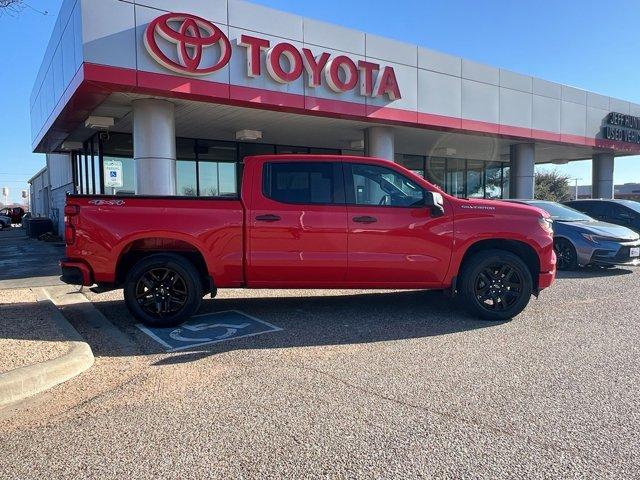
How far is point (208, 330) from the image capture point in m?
5.80

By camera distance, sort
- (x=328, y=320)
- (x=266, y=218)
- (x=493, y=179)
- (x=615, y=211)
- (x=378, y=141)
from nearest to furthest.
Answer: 1. (x=266, y=218)
2. (x=328, y=320)
3. (x=615, y=211)
4. (x=378, y=141)
5. (x=493, y=179)

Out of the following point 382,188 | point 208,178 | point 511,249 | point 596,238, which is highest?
point 208,178

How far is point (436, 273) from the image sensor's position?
6.13m

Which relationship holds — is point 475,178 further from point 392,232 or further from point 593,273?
point 392,232

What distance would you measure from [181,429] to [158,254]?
302 cm

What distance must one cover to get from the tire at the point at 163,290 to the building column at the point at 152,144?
5.09 meters

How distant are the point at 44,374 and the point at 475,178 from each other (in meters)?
23.3

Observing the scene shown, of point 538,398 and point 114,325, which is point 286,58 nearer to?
point 114,325

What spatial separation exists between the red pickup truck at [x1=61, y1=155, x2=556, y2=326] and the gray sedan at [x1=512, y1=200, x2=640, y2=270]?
14.8 feet

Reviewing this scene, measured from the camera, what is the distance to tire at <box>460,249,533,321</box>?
617 cm

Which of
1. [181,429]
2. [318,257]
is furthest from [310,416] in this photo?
[318,257]

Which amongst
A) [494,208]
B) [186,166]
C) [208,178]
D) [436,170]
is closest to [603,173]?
[436,170]

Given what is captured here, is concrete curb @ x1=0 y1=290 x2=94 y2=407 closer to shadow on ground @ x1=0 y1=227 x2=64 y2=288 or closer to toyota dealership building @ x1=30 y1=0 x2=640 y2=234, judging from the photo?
shadow on ground @ x1=0 y1=227 x2=64 y2=288

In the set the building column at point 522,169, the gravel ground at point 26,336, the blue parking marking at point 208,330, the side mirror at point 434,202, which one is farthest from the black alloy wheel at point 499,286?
the building column at point 522,169
